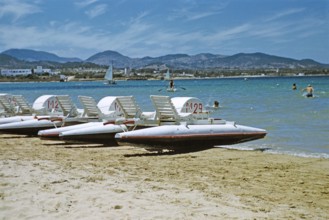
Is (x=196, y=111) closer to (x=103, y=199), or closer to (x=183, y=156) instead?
(x=183, y=156)

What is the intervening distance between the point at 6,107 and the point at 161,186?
43.6 feet

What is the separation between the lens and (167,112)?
13383mm

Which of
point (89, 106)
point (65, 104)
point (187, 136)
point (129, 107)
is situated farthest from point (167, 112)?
point (65, 104)

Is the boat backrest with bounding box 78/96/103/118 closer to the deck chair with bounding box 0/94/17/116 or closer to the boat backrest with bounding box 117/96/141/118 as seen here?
the boat backrest with bounding box 117/96/141/118

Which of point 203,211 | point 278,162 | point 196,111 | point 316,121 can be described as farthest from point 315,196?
point 316,121

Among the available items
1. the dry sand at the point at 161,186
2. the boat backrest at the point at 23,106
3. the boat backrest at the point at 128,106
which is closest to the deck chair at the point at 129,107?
the boat backrest at the point at 128,106

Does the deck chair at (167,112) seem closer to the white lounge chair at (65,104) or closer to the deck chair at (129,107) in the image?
the deck chair at (129,107)

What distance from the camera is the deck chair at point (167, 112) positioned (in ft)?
43.6

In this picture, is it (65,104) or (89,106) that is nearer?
(89,106)

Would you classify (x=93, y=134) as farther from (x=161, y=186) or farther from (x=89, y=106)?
(x=161, y=186)

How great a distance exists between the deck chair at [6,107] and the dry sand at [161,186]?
6.85 metres

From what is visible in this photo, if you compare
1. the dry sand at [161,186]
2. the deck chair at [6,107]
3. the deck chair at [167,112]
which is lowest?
the dry sand at [161,186]

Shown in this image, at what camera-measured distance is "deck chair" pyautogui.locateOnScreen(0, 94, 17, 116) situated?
19.4 metres

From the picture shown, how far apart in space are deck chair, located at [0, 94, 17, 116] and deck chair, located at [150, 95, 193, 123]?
8123 mm
